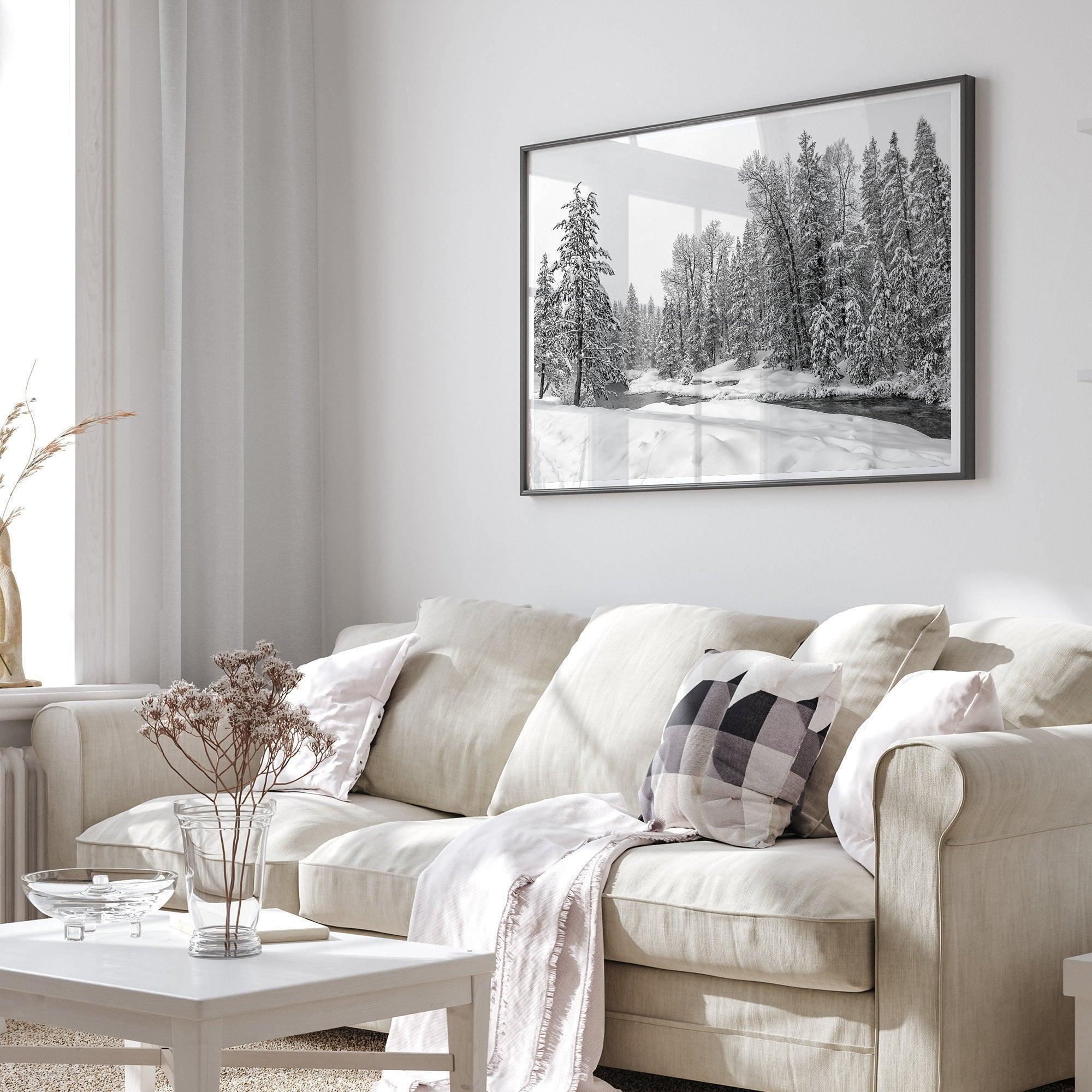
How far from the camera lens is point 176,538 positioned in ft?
13.9

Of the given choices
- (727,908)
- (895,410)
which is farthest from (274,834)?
(895,410)

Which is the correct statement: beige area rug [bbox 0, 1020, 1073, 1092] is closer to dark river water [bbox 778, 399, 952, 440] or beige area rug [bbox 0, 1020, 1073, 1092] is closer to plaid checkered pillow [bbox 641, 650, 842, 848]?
plaid checkered pillow [bbox 641, 650, 842, 848]

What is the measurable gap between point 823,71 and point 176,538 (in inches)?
81.4

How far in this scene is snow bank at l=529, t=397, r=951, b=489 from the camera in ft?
11.8

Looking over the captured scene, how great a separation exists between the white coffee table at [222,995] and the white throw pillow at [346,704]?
4.11 ft

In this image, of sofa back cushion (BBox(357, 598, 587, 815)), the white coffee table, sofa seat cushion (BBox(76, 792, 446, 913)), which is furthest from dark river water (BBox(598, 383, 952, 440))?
the white coffee table

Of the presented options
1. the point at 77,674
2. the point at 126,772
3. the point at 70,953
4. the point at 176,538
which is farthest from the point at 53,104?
the point at 70,953

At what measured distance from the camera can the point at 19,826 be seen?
368 centimetres

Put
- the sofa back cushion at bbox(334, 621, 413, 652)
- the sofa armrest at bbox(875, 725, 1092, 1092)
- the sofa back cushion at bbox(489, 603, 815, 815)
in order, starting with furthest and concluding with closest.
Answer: the sofa back cushion at bbox(334, 621, 413, 652) < the sofa back cushion at bbox(489, 603, 815, 815) < the sofa armrest at bbox(875, 725, 1092, 1092)

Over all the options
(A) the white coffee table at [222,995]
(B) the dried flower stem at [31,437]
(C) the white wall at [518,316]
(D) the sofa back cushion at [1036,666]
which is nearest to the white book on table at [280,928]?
(A) the white coffee table at [222,995]

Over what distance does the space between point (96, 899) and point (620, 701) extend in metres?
1.38

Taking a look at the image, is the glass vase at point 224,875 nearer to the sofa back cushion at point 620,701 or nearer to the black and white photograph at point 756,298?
the sofa back cushion at point 620,701

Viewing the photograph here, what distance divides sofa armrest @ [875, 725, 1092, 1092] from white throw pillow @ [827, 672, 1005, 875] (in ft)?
0.40

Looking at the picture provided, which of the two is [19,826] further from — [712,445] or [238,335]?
[712,445]
